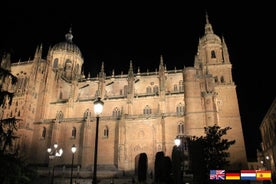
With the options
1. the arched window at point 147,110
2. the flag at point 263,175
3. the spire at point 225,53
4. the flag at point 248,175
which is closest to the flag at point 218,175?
the flag at point 248,175

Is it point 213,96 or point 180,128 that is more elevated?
point 213,96

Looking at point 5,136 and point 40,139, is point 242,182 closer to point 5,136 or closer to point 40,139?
point 5,136

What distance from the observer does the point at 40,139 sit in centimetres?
4397

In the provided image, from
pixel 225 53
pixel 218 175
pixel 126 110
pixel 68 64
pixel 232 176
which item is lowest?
pixel 232 176

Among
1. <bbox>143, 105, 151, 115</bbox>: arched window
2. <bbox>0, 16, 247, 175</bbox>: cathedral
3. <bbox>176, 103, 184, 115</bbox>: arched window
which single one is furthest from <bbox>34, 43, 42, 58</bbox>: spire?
<bbox>176, 103, 184, 115</bbox>: arched window

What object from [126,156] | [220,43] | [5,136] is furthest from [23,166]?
[220,43]

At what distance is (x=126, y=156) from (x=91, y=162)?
686 centimetres

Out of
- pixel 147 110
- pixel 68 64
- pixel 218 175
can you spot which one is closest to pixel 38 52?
pixel 68 64

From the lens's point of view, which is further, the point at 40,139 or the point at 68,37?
the point at 68,37

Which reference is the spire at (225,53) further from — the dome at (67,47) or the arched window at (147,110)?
the dome at (67,47)

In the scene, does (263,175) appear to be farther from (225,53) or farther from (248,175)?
(225,53)

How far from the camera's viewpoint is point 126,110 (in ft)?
139

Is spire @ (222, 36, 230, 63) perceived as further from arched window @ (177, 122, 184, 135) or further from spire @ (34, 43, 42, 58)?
spire @ (34, 43, 42, 58)

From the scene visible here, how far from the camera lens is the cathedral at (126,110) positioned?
37281 millimetres
